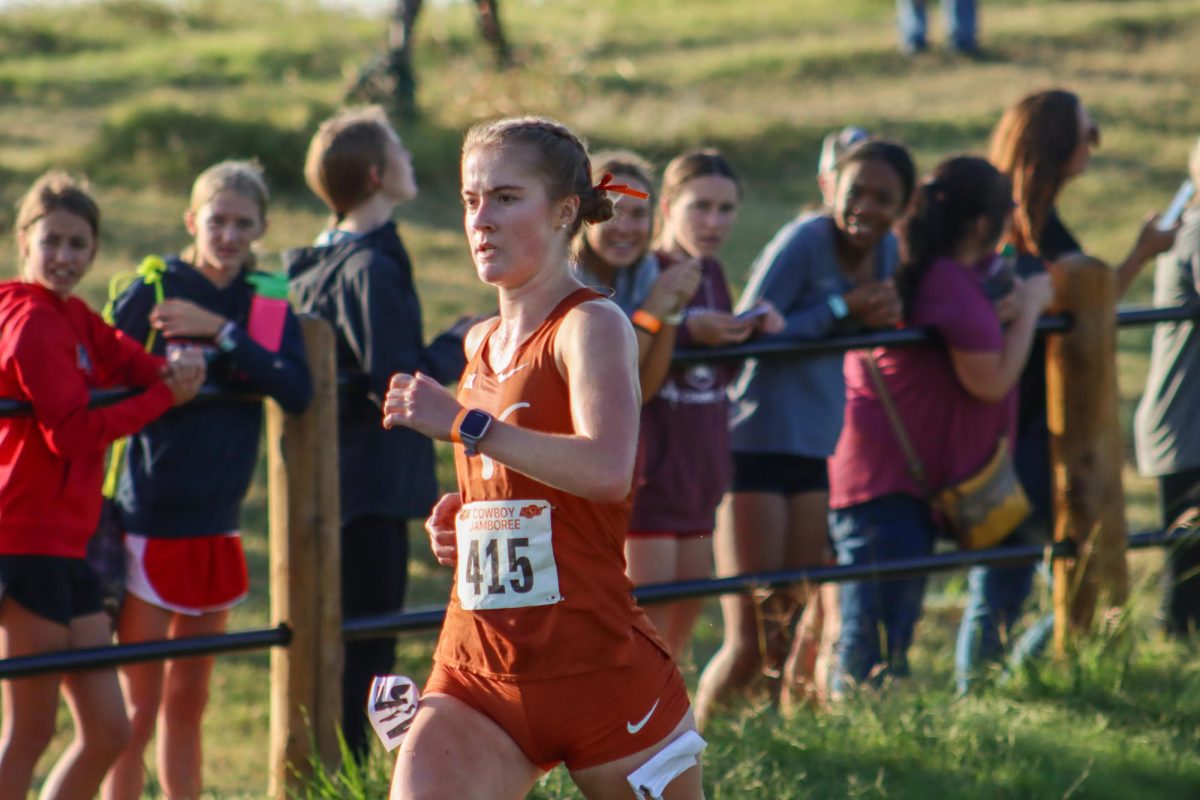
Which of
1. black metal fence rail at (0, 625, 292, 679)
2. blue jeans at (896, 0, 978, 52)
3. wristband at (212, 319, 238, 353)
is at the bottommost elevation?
black metal fence rail at (0, 625, 292, 679)

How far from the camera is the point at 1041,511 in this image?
5387 millimetres

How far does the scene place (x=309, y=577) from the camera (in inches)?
168

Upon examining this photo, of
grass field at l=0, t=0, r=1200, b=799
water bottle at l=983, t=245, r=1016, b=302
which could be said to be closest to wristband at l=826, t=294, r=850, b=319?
water bottle at l=983, t=245, r=1016, b=302

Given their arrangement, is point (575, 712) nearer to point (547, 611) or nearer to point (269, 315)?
point (547, 611)

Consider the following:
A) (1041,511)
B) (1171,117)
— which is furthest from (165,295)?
(1171,117)

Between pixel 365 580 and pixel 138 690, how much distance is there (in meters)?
0.65

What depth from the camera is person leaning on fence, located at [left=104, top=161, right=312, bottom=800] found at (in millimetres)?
4492

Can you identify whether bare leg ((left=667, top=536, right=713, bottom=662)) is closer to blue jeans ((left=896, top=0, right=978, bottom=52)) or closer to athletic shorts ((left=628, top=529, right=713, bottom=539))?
athletic shorts ((left=628, top=529, right=713, bottom=539))

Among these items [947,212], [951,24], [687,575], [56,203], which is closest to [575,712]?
[687,575]

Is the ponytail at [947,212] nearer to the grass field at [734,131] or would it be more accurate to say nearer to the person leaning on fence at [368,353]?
the grass field at [734,131]

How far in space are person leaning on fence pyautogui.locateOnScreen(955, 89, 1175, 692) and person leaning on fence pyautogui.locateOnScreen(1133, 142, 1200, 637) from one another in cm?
17

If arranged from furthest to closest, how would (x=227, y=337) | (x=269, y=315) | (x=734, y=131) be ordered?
1. (x=734, y=131)
2. (x=269, y=315)
3. (x=227, y=337)

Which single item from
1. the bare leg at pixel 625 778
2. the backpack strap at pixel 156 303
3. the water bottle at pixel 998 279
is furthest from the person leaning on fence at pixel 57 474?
the water bottle at pixel 998 279

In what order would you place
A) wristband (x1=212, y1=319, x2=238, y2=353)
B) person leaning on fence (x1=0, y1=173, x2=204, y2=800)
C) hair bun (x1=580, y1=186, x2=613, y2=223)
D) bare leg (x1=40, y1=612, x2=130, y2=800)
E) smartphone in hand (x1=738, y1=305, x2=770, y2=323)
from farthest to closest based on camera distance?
smartphone in hand (x1=738, y1=305, x2=770, y2=323) < wristband (x1=212, y1=319, x2=238, y2=353) < bare leg (x1=40, y1=612, x2=130, y2=800) < person leaning on fence (x1=0, y1=173, x2=204, y2=800) < hair bun (x1=580, y1=186, x2=613, y2=223)
